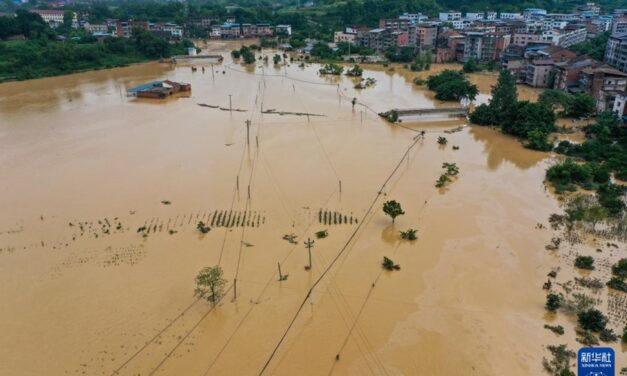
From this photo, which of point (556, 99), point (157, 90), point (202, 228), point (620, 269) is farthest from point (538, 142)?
point (157, 90)

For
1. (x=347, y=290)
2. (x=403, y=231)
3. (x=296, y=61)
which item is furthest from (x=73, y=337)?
(x=296, y=61)

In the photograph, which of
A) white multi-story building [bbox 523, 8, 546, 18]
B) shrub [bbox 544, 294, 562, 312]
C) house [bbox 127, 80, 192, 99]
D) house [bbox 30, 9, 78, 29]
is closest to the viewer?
shrub [bbox 544, 294, 562, 312]

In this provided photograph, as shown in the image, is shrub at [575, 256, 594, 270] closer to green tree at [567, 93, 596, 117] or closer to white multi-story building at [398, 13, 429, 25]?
green tree at [567, 93, 596, 117]

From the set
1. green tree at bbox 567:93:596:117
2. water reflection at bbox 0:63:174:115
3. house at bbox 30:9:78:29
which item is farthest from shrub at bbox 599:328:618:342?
house at bbox 30:9:78:29

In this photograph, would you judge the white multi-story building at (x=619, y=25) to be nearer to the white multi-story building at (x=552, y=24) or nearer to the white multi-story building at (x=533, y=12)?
the white multi-story building at (x=552, y=24)

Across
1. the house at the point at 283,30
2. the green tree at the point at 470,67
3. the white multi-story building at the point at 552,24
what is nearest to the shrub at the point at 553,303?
the green tree at the point at 470,67

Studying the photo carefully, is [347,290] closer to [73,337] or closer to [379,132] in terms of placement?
[73,337]

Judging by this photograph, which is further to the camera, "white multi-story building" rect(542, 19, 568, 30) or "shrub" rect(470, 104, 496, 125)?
"white multi-story building" rect(542, 19, 568, 30)
